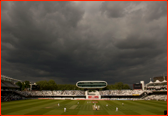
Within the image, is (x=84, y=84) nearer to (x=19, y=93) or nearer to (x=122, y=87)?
(x=19, y=93)

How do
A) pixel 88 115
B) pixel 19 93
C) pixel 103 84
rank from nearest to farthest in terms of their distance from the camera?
pixel 88 115 < pixel 19 93 < pixel 103 84

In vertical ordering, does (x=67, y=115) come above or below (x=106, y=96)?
above

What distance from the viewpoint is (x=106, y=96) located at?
94250mm

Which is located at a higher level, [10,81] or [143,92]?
[10,81]

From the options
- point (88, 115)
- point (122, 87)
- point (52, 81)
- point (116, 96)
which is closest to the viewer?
point (88, 115)

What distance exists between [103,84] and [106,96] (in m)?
8.99

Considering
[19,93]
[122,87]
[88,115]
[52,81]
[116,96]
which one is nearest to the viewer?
[88,115]

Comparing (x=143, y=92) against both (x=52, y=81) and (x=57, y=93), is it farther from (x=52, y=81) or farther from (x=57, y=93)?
(x=52, y=81)

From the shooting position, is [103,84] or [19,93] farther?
[103,84]

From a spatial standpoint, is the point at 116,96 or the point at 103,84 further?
the point at 103,84

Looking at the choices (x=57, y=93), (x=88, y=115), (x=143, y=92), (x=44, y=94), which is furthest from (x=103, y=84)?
(x=88, y=115)

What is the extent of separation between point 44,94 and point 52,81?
78500mm

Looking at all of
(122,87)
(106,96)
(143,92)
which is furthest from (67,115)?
(122,87)

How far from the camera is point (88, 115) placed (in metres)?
29.6
